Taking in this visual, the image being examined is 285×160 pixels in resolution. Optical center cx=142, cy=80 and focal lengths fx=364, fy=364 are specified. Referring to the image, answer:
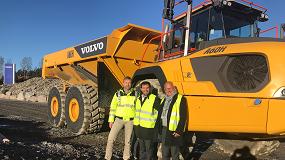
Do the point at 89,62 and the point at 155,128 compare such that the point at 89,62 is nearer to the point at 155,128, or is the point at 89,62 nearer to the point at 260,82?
the point at 155,128

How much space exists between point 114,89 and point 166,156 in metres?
3.41

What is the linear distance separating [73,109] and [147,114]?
4.35 meters

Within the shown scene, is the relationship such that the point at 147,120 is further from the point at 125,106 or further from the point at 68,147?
the point at 68,147

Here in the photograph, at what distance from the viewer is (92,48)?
28.3 feet

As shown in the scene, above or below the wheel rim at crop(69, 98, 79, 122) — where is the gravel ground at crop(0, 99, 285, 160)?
below

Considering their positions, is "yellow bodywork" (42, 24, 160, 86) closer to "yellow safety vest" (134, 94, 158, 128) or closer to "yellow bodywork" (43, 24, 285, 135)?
"yellow bodywork" (43, 24, 285, 135)

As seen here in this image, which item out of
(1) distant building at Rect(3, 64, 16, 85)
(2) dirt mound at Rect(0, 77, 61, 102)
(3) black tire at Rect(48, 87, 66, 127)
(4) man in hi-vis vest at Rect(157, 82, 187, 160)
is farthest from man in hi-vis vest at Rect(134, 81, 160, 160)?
(1) distant building at Rect(3, 64, 16, 85)

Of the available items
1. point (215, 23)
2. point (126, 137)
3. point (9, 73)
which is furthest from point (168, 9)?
point (9, 73)

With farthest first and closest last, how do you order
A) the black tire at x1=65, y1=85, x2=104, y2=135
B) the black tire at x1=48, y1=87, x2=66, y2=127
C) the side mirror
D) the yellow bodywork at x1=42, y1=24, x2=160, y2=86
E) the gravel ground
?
the black tire at x1=48, y1=87, x2=66, y2=127 < the black tire at x1=65, y1=85, x2=104, y2=135 < the yellow bodywork at x1=42, y1=24, x2=160, y2=86 < the gravel ground < the side mirror

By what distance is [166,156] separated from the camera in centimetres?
557

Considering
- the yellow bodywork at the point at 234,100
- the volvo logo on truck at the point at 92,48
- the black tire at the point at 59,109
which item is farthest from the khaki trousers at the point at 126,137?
the black tire at the point at 59,109

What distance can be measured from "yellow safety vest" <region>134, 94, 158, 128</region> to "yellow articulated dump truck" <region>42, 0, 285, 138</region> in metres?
0.50

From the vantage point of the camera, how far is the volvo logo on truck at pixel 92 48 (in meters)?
8.17

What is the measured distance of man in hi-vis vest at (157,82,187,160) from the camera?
5391 millimetres
